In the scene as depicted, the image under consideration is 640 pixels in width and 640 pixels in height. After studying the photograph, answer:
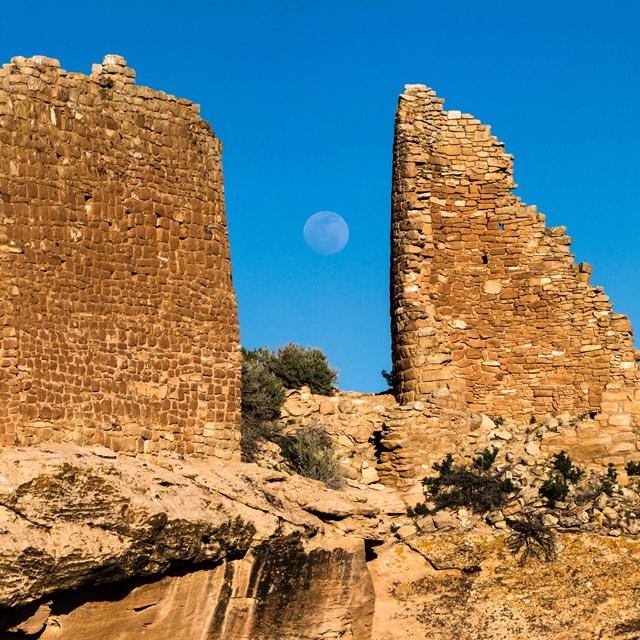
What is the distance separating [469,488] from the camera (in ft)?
86.4

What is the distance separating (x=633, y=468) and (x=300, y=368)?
7.20 metres

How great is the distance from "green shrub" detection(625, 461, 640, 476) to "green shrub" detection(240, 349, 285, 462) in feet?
19.5

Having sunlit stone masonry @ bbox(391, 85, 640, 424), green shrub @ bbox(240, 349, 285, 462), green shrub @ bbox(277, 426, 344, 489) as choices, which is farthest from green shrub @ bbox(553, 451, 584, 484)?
green shrub @ bbox(240, 349, 285, 462)

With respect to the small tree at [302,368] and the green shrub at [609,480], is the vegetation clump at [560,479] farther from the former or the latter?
the small tree at [302,368]

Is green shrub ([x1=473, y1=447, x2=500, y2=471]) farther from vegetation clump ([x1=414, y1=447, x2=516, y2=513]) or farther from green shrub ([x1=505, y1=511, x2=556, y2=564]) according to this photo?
green shrub ([x1=505, y1=511, x2=556, y2=564])

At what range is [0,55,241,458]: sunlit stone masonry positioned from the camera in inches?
854

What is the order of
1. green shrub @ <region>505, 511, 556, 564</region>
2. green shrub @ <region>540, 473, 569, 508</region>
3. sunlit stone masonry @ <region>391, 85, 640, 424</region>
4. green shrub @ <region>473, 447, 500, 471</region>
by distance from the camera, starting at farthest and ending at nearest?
sunlit stone masonry @ <region>391, 85, 640, 424</region>
green shrub @ <region>473, 447, 500, 471</region>
green shrub @ <region>540, 473, 569, 508</region>
green shrub @ <region>505, 511, 556, 564</region>

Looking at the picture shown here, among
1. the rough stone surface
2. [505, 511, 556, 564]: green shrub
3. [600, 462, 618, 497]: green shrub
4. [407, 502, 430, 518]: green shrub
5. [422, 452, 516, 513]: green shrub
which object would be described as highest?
[600, 462, 618, 497]: green shrub

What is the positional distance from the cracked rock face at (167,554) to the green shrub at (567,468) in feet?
12.2

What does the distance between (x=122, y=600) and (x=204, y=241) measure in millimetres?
5869

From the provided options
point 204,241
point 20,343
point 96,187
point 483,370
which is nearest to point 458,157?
point 483,370

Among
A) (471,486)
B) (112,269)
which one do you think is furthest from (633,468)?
(112,269)

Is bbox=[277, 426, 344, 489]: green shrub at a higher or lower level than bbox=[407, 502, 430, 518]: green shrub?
higher

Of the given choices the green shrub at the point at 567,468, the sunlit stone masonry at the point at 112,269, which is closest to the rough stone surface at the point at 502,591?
the green shrub at the point at 567,468
